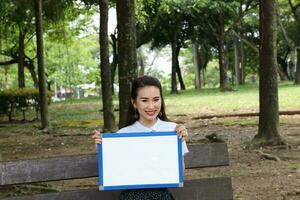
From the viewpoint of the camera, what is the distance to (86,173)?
13.1ft

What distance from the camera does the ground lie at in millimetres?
6938

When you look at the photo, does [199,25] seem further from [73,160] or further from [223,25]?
[73,160]

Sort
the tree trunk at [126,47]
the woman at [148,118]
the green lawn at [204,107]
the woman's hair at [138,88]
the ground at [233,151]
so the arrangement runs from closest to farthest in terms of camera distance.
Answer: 1. the woman at [148,118]
2. the woman's hair at [138,88]
3. the ground at [233,151]
4. the tree trunk at [126,47]
5. the green lawn at [204,107]

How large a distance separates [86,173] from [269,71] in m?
6.55

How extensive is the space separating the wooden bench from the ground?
218cm

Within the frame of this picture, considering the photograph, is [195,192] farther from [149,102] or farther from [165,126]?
[149,102]

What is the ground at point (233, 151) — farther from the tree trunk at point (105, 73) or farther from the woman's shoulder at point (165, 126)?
the woman's shoulder at point (165, 126)

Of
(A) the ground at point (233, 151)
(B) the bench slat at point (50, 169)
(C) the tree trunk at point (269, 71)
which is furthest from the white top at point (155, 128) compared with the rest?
(C) the tree trunk at point (269, 71)

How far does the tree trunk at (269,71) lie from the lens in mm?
9836

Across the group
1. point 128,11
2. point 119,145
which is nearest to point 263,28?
point 128,11

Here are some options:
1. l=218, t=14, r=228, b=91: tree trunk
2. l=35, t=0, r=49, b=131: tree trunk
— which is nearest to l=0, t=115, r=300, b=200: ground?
l=35, t=0, r=49, b=131: tree trunk

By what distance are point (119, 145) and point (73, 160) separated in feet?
1.70

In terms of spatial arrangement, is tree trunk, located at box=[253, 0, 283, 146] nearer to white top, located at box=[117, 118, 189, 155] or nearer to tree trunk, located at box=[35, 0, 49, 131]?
white top, located at box=[117, 118, 189, 155]

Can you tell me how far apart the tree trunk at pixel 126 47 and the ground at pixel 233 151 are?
164cm
